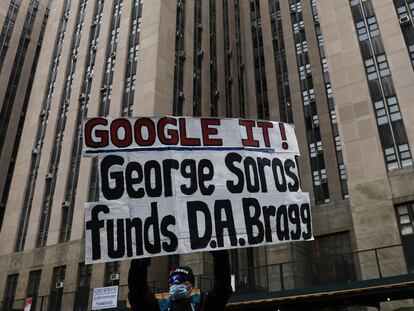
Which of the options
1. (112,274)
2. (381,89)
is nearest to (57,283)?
(112,274)

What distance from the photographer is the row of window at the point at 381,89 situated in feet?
103

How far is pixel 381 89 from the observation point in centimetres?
3356

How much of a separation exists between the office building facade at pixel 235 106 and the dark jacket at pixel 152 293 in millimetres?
20958

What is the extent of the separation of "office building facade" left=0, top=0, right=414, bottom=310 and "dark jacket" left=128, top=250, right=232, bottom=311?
2096 centimetres

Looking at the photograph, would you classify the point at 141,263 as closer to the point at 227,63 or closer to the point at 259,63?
the point at 259,63

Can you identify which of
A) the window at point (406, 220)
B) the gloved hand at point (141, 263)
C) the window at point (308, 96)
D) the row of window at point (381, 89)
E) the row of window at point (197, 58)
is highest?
the row of window at point (197, 58)

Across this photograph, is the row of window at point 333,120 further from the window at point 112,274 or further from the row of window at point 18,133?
the row of window at point 18,133

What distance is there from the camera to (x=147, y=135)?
5.21m

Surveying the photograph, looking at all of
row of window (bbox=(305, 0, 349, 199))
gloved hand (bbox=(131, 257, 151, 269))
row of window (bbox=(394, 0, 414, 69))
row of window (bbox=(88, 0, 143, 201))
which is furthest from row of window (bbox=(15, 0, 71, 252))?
gloved hand (bbox=(131, 257, 151, 269))

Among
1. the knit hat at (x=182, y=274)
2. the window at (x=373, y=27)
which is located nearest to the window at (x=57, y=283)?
the window at (x=373, y=27)

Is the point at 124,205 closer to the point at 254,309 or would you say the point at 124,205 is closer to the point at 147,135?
the point at 147,135

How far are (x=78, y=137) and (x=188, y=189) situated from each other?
42.7m

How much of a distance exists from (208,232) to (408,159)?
95.6ft

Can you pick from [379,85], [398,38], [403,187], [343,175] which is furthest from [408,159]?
[343,175]
